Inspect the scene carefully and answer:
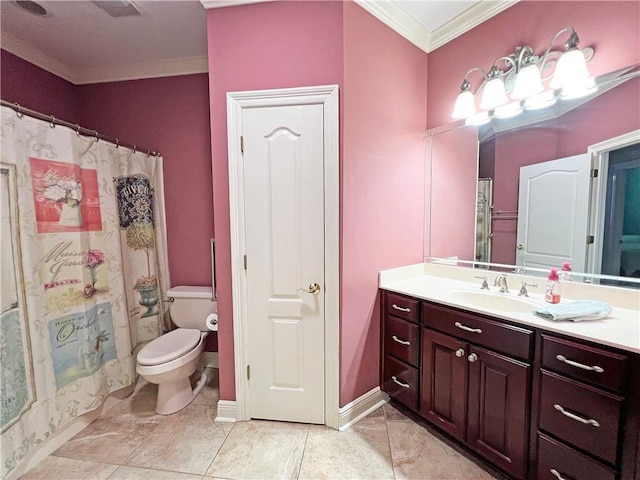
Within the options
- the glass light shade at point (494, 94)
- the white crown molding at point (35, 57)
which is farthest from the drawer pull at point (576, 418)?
the white crown molding at point (35, 57)

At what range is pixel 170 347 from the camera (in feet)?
6.42

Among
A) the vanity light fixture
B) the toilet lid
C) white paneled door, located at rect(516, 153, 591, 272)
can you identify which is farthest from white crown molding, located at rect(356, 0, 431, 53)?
the toilet lid

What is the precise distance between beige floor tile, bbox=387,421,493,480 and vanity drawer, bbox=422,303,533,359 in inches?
26.5

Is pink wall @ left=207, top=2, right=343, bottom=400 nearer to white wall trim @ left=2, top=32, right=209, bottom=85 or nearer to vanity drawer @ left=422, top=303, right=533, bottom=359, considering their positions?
white wall trim @ left=2, top=32, right=209, bottom=85

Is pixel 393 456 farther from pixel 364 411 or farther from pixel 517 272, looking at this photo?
pixel 517 272

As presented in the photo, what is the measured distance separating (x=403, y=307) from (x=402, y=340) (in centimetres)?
22

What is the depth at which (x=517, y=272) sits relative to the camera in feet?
5.51

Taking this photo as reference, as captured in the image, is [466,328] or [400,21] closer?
[466,328]

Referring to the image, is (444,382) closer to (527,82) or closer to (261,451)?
(261,451)

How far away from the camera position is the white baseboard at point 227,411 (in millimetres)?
1785

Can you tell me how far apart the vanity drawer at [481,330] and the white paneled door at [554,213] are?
1.96 feet

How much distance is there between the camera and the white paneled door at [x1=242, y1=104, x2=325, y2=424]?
1.61 m

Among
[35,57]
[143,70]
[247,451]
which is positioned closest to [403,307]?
[247,451]

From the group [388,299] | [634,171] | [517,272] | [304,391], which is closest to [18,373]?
[304,391]
